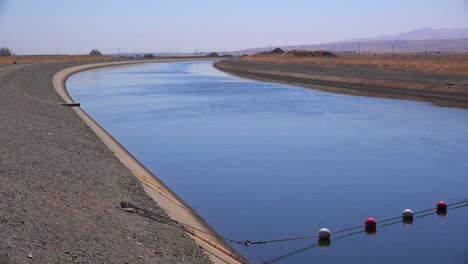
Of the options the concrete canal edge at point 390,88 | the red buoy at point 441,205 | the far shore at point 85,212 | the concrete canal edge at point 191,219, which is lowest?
the concrete canal edge at point 390,88

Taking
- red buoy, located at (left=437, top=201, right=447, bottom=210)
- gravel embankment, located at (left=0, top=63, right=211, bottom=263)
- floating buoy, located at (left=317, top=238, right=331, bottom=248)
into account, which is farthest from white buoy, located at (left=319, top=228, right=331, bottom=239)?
red buoy, located at (left=437, top=201, right=447, bottom=210)

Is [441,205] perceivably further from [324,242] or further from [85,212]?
[85,212]

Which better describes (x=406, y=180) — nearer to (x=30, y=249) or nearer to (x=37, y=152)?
(x=37, y=152)

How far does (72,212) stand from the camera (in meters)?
8.17

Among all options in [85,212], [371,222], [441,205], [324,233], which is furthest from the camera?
[441,205]

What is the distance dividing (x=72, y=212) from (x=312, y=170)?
27.8ft

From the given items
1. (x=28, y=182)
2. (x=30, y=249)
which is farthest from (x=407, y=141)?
(x=30, y=249)

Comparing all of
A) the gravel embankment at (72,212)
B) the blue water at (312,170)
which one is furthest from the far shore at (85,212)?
the blue water at (312,170)

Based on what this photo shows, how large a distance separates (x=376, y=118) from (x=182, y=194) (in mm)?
16167

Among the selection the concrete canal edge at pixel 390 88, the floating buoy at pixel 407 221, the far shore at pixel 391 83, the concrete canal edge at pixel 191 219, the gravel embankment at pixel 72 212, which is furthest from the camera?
the far shore at pixel 391 83

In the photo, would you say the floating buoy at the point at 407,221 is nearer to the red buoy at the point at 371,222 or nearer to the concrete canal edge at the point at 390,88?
the red buoy at the point at 371,222

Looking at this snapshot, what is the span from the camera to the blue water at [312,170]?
33.7 feet

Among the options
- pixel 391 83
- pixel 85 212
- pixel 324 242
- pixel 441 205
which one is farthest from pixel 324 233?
pixel 391 83

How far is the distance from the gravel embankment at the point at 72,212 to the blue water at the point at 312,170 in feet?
6.03
